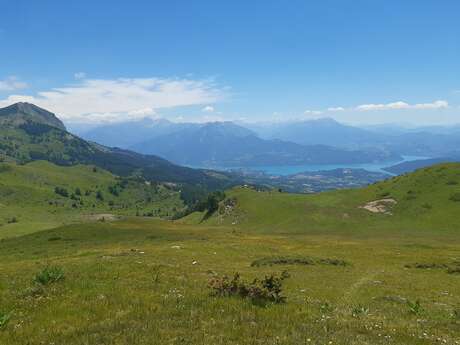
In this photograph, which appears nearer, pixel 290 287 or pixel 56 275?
pixel 56 275

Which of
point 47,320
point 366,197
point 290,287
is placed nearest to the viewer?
point 47,320

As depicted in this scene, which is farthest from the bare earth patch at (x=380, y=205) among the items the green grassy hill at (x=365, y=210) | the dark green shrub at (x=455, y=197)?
the dark green shrub at (x=455, y=197)

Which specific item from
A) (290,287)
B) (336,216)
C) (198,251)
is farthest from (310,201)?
(290,287)

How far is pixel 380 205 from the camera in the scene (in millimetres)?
105500

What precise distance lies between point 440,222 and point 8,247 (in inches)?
3504

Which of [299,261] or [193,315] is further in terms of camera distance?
[299,261]

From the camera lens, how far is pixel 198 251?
173ft

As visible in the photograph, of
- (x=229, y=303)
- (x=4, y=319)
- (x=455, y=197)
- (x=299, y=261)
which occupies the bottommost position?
(x=299, y=261)

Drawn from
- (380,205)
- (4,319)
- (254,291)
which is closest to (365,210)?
(380,205)

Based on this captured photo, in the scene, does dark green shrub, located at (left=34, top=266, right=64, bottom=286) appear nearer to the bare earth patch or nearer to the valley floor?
the valley floor

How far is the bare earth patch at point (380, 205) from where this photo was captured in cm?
10290

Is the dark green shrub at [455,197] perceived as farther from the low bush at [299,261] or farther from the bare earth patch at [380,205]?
the low bush at [299,261]

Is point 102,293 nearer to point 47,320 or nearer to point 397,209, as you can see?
point 47,320

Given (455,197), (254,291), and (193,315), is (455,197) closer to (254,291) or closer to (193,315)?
(254,291)
